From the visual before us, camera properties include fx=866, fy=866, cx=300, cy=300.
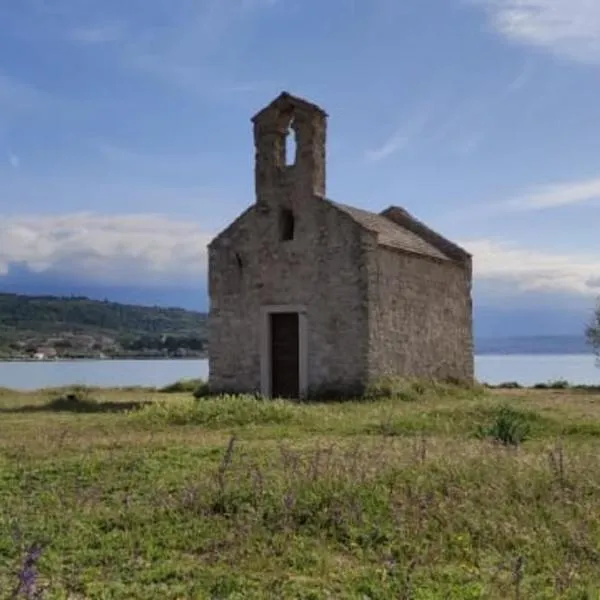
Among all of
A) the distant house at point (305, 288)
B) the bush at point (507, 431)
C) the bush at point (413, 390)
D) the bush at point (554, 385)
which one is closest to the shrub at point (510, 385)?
the bush at point (554, 385)

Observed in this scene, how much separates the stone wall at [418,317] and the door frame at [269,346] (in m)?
1.85

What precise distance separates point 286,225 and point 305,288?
1961 millimetres

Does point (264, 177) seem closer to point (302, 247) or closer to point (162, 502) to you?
point (302, 247)

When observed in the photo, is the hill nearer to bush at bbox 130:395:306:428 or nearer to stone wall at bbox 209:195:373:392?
stone wall at bbox 209:195:373:392

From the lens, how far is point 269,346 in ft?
77.4

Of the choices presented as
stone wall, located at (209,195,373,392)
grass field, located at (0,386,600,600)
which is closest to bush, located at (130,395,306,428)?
grass field, located at (0,386,600,600)

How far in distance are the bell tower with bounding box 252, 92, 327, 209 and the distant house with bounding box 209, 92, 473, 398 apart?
3cm

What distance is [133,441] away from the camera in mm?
12531

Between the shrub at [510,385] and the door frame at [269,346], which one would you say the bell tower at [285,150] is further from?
the shrub at [510,385]

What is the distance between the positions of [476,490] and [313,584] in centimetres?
273

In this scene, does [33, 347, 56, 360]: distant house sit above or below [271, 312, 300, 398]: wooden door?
below

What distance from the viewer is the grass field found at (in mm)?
6219

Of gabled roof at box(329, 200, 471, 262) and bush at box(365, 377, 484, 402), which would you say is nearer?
bush at box(365, 377, 484, 402)

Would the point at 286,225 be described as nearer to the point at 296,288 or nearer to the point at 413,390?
the point at 296,288
